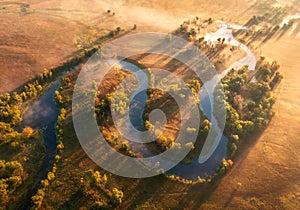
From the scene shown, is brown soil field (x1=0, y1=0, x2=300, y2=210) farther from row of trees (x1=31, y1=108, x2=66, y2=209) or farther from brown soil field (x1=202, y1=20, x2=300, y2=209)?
row of trees (x1=31, y1=108, x2=66, y2=209)

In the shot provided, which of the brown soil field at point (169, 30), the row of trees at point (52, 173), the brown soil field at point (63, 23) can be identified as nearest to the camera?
the row of trees at point (52, 173)

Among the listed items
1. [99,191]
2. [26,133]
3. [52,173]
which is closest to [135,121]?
[99,191]

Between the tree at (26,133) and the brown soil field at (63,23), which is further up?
the brown soil field at (63,23)

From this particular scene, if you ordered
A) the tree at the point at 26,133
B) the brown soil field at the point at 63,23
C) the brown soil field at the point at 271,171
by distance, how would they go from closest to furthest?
1. the brown soil field at the point at 271,171
2. the tree at the point at 26,133
3. the brown soil field at the point at 63,23

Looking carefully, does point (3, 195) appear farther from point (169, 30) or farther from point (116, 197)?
point (169, 30)

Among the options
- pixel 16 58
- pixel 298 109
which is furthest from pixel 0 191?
pixel 298 109

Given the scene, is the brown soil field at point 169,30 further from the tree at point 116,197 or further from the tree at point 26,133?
the tree at point 26,133

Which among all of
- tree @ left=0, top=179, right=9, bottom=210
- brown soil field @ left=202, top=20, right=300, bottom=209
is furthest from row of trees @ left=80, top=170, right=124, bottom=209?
brown soil field @ left=202, top=20, right=300, bottom=209

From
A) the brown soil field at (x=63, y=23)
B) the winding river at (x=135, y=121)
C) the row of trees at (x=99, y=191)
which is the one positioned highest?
the brown soil field at (x=63, y=23)

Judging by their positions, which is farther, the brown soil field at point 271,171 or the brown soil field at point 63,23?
the brown soil field at point 63,23

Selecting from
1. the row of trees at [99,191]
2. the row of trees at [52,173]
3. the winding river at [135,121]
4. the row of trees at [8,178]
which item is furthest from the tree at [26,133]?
the row of trees at [99,191]

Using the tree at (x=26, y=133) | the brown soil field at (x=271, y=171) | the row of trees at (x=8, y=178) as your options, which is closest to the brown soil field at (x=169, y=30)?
the brown soil field at (x=271, y=171)
